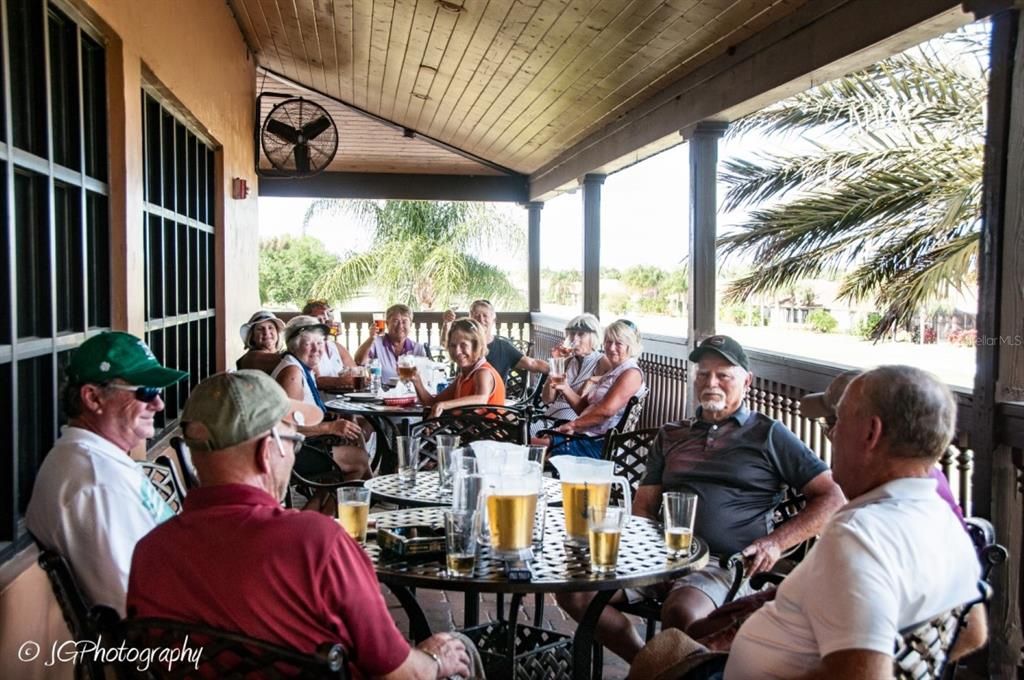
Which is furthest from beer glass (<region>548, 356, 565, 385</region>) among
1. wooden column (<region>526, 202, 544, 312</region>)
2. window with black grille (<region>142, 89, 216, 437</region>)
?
wooden column (<region>526, 202, 544, 312</region>)

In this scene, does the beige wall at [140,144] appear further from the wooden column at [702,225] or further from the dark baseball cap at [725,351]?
the wooden column at [702,225]

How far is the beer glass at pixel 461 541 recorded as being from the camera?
2076 mm

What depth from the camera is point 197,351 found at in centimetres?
567

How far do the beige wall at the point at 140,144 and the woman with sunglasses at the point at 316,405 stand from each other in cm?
85

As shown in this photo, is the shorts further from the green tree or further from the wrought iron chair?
the green tree

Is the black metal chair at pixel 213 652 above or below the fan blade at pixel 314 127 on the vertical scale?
below

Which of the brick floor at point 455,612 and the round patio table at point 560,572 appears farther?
the brick floor at point 455,612

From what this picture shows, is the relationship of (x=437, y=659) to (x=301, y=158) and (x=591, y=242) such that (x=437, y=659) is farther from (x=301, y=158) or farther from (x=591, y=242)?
(x=591, y=242)

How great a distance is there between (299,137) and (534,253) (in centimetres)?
415

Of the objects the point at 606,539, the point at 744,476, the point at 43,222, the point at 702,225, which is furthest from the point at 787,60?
the point at 43,222

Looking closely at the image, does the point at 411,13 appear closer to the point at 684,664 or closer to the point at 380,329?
the point at 380,329

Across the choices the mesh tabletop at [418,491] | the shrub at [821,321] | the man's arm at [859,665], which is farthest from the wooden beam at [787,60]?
the shrub at [821,321]

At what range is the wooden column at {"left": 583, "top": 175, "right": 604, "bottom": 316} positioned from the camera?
27.0 feet

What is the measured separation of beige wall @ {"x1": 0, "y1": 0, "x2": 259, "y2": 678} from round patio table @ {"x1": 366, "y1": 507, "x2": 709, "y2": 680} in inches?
36.0
